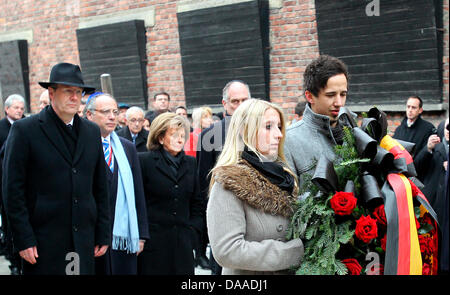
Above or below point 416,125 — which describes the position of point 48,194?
above

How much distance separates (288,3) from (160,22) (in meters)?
2.88

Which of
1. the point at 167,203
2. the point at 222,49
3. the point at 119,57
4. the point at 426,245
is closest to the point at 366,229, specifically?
the point at 426,245

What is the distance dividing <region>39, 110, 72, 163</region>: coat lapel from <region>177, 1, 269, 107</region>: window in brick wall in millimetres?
5722

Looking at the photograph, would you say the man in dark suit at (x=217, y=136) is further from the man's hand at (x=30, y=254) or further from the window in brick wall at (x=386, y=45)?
the window in brick wall at (x=386, y=45)

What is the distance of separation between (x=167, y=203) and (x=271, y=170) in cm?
249

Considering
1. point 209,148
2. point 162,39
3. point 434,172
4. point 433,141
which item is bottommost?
point 434,172

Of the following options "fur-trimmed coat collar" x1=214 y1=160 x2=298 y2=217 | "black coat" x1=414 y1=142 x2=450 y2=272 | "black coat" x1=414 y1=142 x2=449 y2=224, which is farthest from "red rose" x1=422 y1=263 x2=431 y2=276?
"black coat" x1=414 y1=142 x2=449 y2=224

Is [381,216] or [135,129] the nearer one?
[381,216]

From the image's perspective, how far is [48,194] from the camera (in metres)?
4.02

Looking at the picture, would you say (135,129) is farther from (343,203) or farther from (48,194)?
(343,203)

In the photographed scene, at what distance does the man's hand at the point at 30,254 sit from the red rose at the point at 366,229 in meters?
2.18

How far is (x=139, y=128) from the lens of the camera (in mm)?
7891

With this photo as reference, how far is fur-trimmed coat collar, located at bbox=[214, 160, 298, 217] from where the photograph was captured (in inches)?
114

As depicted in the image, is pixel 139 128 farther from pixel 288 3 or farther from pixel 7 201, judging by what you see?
pixel 7 201
